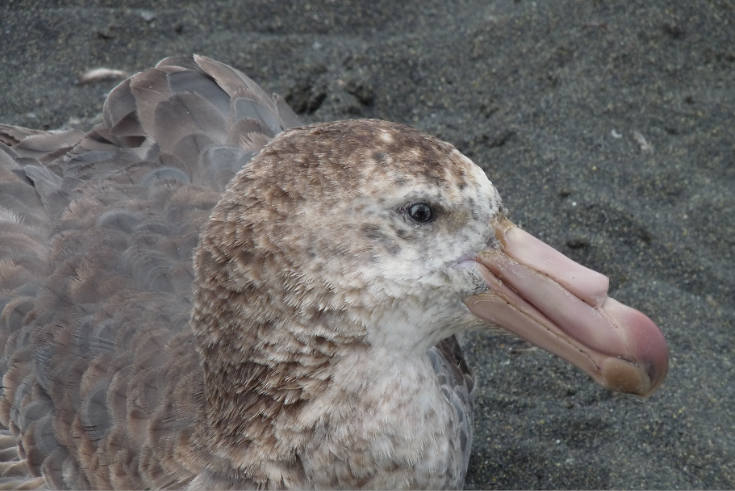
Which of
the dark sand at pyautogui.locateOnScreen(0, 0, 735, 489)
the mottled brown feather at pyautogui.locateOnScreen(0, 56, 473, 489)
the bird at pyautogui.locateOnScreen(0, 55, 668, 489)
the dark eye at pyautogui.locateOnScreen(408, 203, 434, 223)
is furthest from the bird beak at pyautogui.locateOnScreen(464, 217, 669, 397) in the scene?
the dark sand at pyautogui.locateOnScreen(0, 0, 735, 489)

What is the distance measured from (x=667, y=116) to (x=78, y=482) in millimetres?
3085

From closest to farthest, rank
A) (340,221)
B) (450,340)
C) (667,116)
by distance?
(340,221), (450,340), (667,116)

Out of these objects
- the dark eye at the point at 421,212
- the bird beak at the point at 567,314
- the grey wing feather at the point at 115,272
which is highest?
the dark eye at the point at 421,212

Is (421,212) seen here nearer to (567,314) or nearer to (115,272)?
(567,314)

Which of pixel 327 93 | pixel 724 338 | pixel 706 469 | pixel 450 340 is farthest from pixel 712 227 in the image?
pixel 327 93

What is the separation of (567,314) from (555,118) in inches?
90.3

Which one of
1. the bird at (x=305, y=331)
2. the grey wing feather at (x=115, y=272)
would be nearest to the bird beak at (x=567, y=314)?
the bird at (x=305, y=331)

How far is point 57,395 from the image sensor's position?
2703mm

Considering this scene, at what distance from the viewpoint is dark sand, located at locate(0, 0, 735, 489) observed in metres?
3.39

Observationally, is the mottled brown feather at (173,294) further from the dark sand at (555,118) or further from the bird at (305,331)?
the dark sand at (555,118)

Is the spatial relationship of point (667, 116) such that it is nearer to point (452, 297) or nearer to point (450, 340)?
point (450, 340)

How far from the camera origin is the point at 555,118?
433 centimetres

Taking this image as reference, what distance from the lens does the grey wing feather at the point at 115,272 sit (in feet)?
8.46

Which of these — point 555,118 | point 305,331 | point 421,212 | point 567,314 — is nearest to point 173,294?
point 305,331
